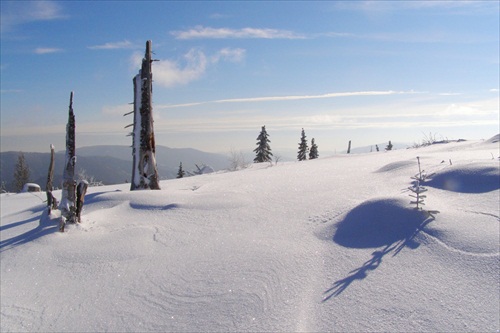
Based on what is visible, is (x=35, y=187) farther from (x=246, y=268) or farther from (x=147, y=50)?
(x=246, y=268)

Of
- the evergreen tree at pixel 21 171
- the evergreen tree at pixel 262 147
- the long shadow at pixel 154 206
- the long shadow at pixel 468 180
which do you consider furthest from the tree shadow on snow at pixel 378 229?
the evergreen tree at pixel 21 171

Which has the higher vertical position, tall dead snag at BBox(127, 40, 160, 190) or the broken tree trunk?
tall dead snag at BBox(127, 40, 160, 190)

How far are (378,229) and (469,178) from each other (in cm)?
184

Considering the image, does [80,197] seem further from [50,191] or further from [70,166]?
[50,191]

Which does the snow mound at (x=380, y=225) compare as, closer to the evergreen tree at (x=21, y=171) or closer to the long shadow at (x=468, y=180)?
the long shadow at (x=468, y=180)

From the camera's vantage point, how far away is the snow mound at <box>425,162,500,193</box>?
4398 millimetres

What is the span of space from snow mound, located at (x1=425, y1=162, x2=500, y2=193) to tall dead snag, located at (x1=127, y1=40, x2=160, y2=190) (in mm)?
6032

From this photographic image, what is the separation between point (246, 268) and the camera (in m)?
3.47

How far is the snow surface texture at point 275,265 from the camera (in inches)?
111

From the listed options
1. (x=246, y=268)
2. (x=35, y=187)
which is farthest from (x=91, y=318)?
(x=35, y=187)

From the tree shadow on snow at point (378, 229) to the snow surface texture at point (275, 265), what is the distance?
0.01 meters

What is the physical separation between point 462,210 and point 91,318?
4.04 m

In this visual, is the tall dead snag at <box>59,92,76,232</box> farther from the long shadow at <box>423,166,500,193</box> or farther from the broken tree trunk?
the long shadow at <box>423,166,500,193</box>

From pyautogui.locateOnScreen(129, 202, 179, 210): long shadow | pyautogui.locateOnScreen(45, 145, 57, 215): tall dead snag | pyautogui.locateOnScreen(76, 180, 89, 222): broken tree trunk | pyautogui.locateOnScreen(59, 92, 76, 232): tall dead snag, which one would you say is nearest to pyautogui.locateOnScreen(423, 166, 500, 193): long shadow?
pyautogui.locateOnScreen(129, 202, 179, 210): long shadow
